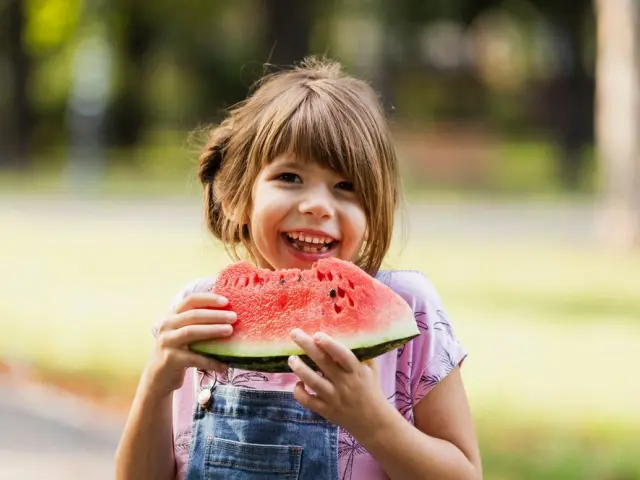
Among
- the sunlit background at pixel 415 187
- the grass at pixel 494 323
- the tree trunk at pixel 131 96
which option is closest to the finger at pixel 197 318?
the sunlit background at pixel 415 187

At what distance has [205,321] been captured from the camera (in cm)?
244

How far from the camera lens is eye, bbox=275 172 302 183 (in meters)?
2.79

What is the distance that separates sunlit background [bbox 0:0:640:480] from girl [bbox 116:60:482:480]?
0.50 metres

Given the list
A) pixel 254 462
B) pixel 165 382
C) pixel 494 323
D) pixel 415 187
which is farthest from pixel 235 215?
pixel 415 187

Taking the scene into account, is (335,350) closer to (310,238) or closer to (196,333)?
(196,333)

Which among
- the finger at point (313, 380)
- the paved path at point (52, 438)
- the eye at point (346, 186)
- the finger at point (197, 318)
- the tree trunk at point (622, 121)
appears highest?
the tree trunk at point (622, 121)

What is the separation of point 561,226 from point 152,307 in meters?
9.98

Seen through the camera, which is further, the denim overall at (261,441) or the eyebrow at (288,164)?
the eyebrow at (288,164)

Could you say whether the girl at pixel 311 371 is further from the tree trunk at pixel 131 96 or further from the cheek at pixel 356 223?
the tree trunk at pixel 131 96

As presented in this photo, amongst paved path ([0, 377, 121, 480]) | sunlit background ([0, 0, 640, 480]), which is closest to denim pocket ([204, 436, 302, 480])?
sunlit background ([0, 0, 640, 480])

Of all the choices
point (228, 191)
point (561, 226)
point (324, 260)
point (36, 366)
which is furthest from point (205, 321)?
point (561, 226)

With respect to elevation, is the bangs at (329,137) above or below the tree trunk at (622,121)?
below

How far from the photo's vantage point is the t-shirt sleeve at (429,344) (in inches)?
103

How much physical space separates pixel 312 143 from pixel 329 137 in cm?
4
